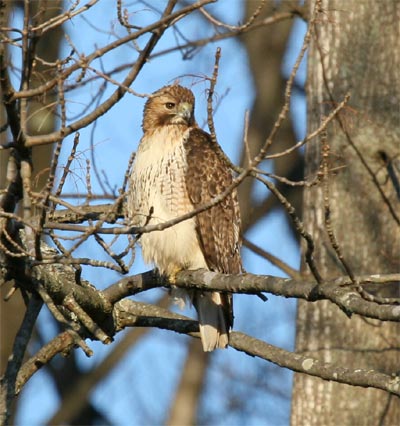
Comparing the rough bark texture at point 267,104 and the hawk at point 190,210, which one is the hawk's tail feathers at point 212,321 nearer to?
the hawk at point 190,210

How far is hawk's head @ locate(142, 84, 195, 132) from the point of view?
20.4ft

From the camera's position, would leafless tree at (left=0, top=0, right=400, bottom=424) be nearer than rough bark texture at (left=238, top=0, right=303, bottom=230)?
Yes

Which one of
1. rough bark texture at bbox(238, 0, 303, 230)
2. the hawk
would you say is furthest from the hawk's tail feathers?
rough bark texture at bbox(238, 0, 303, 230)

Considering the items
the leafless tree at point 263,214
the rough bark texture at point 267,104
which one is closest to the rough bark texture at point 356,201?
the leafless tree at point 263,214

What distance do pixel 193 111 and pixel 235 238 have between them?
2.84 ft

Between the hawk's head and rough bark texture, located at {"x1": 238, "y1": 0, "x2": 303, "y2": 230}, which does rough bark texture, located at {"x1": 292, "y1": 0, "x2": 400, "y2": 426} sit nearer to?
the hawk's head

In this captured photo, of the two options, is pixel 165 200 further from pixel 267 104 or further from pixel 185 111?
pixel 267 104

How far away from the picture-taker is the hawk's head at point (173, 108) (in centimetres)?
622

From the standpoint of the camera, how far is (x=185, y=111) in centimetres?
624

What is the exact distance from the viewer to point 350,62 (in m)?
6.44

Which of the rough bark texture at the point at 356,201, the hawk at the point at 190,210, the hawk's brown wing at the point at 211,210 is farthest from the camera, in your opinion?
the rough bark texture at the point at 356,201

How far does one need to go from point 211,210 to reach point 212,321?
0.67 m

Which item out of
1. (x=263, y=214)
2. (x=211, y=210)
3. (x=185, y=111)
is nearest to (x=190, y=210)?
(x=211, y=210)

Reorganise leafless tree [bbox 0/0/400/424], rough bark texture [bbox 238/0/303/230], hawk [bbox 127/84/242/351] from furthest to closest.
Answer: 1. rough bark texture [bbox 238/0/303/230]
2. hawk [bbox 127/84/242/351]
3. leafless tree [bbox 0/0/400/424]
